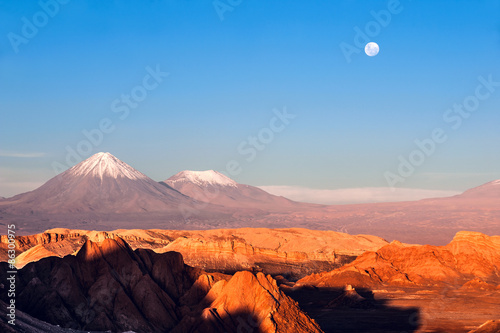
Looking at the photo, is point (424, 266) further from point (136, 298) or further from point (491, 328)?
point (136, 298)

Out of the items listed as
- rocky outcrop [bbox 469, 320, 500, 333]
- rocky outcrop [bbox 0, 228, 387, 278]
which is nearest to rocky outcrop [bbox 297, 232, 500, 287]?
rocky outcrop [bbox 0, 228, 387, 278]

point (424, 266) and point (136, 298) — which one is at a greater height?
point (136, 298)

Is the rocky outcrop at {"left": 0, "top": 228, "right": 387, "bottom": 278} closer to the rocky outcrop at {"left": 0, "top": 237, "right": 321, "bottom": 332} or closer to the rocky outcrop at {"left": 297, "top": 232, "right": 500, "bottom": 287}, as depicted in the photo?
the rocky outcrop at {"left": 297, "top": 232, "right": 500, "bottom": 287}

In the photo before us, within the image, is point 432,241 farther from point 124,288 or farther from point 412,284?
point 124,288

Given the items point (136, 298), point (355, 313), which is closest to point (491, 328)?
point (355, 313)

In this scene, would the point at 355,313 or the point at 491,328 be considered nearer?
the point at 491,328

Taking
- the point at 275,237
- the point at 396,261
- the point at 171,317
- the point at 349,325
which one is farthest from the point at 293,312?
the point at 275,237

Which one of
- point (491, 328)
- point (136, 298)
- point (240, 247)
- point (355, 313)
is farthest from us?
point (240, 247)
